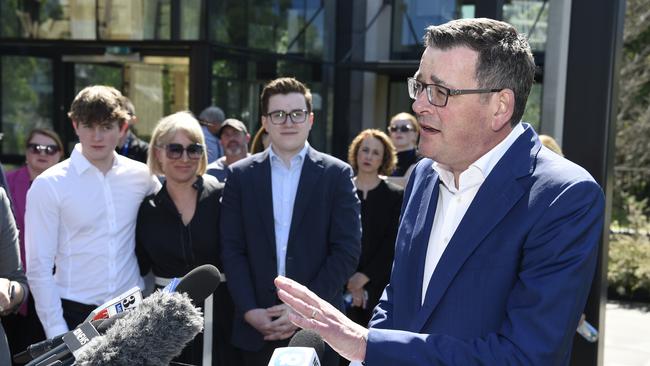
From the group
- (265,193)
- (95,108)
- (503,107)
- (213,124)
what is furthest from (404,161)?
(503,107)

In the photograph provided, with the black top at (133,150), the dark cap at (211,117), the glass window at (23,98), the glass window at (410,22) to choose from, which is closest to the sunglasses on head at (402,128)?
the dark cap at (211,117)

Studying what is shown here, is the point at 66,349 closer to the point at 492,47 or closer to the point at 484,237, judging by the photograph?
the point at 484,237

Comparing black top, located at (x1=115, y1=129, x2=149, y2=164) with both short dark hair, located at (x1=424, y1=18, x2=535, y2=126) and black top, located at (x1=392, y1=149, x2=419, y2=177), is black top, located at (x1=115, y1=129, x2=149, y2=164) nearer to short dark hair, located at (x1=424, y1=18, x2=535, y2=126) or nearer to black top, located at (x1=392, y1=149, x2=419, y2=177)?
black top, located at (x1=392, y1=149, x2=419, y2=177)

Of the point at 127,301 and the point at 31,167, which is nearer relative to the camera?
the point at 127,301

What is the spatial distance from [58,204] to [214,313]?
3.89 feet

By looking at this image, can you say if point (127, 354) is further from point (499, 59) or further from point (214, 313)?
point (214, 313)

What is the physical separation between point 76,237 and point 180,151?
0.79m

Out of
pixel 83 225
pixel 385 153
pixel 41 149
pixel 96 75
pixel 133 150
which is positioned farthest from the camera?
pixel 96 75

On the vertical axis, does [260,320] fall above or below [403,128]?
below

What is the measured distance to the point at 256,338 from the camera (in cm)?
420

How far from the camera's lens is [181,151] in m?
4.34

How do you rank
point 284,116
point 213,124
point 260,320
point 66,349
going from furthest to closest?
1. point 213,124
2. point 284,116
3. point 260,320
4. point 66,349

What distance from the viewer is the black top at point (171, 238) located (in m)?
4.21

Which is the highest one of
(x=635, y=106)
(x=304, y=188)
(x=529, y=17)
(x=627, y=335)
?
(x=529, y=17)
